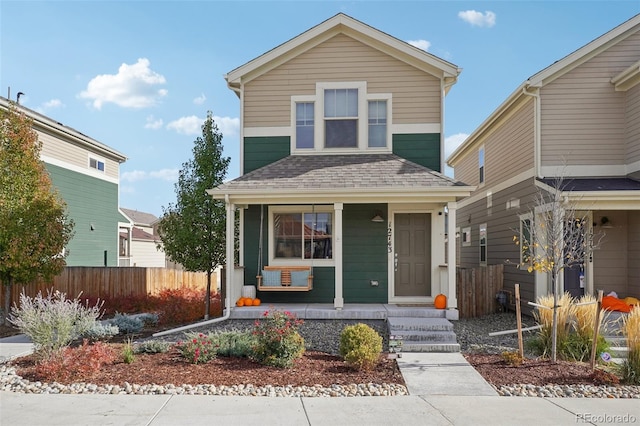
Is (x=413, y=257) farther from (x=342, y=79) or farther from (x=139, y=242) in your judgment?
(x=139, y=242)

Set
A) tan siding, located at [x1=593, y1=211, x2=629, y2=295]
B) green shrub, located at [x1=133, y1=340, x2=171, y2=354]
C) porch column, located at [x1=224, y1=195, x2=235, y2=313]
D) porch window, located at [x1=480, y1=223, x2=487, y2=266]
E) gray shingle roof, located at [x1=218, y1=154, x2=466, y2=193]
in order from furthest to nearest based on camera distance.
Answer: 1. porch window, located at [x1=480, y1=223, x2=487, y2=266]
2. tan siding, located at [x1=593, y1=211, x2=629, y2=295]
3. porch column, located at [x1=224, y1=195, x2=235, y2=313]
4. gray shingle roof, located at [x1=218, y1=154, x2=466, y2=193]
5. green shrub, located at [x1=133, y1=340, x2=171, y2=354]

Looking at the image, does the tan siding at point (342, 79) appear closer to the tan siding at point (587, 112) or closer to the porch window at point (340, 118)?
the porch window at point (340, 118)

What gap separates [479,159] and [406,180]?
25.6 ft

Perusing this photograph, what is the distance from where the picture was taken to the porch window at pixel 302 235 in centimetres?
1120

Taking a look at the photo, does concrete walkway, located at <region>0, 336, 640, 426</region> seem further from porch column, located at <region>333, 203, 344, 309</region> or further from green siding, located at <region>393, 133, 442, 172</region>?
green siding, located at <region>393, 133, 442, 172</region>

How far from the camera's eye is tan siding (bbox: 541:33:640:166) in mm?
11195

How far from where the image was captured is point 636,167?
35.0 ft

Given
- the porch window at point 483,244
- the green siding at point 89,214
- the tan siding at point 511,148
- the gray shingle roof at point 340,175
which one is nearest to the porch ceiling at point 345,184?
the gray shingle roof at point 340,175

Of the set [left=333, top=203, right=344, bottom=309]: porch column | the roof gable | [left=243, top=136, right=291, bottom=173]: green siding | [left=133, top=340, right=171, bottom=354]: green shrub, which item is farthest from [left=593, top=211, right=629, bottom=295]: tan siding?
[left=133, top=340, right=171, bottom=354]: green shrub

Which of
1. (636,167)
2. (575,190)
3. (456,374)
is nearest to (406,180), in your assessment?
(575,190)

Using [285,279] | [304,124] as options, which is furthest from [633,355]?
[304,124]

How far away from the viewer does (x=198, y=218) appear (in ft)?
39.7

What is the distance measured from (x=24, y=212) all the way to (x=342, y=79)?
808 centimetres

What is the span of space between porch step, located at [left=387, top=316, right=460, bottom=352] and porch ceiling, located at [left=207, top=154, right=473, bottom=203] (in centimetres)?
265
